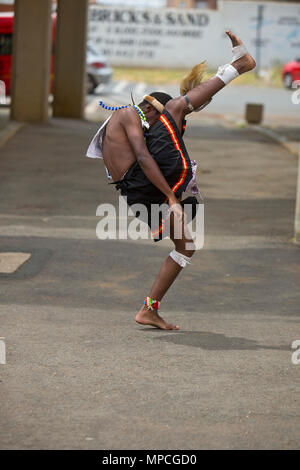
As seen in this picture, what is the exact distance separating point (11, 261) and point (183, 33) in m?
48.4

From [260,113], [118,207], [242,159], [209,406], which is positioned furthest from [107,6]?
[209,406]

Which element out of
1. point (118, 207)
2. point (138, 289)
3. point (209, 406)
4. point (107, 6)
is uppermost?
point (209, 406)

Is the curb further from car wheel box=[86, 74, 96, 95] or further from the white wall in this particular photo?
the white wall

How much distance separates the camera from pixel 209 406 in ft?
18.5

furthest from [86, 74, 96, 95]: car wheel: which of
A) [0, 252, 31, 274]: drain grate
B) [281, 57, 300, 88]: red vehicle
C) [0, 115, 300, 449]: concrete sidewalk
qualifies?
[0, 252, 31, 274]: drain grate

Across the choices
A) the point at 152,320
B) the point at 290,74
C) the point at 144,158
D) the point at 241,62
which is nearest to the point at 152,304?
the point at 152,320

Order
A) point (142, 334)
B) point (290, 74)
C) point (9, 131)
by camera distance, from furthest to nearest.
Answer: point (290, 74), point (9, 131), point (142, 334)

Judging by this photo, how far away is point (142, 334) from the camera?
7348 millimetres

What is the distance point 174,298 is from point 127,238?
293cm

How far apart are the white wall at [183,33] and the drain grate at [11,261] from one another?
1866 inches

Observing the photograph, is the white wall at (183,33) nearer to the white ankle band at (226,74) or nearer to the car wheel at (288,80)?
the car wheel at (288,80)

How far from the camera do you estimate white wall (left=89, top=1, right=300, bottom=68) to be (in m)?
56.6

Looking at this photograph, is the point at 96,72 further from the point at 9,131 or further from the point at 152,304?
the point at 152,304
